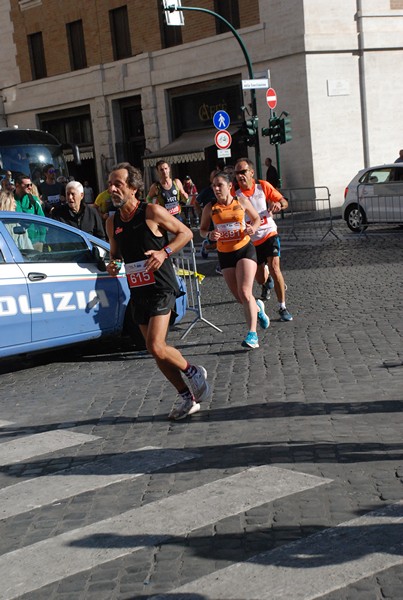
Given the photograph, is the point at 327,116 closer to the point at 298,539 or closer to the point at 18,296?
the point at 18,296

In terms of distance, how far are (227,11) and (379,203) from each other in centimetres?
1542

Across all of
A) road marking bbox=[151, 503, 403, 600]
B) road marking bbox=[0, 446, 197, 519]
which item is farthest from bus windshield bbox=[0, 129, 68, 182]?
road marking bbox=[151, 503, 403, 600]

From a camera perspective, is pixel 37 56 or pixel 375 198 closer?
pixel 375 198

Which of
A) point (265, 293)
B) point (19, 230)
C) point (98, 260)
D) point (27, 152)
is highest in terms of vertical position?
point (27, 152)

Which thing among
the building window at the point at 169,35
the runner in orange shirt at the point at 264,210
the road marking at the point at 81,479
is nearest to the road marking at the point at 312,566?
the road marking at the point at 81,479

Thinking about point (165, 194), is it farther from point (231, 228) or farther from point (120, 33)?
point (120, 33)

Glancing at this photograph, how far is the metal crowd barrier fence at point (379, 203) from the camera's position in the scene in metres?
20.9

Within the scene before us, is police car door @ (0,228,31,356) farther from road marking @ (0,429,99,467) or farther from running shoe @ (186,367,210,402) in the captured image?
running shoe @ (186,367,210,402)

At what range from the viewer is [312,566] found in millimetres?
4102

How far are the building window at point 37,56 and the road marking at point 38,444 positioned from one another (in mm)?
38050

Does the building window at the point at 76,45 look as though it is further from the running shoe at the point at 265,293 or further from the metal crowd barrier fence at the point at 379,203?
the running shoe at the point at 265,293

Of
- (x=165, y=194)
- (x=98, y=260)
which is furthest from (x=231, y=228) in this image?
(x=165, y=194)

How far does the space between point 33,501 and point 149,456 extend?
36.5 inches

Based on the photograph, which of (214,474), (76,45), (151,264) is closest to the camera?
(214,474)
